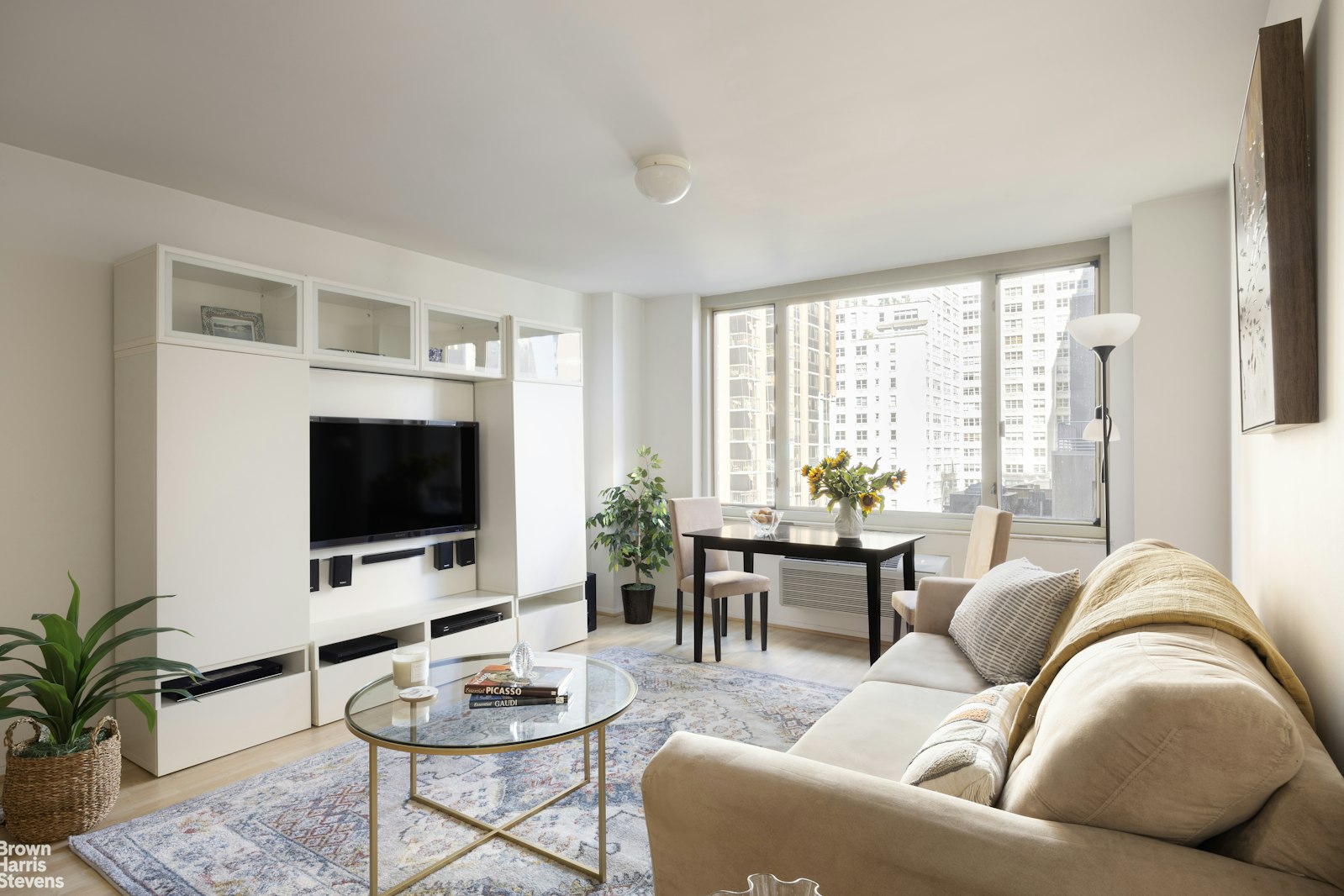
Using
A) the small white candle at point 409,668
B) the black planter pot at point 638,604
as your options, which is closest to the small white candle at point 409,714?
the small white candle at point 409,668

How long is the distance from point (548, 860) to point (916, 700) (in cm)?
125

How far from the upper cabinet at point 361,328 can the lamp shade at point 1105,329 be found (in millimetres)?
3438

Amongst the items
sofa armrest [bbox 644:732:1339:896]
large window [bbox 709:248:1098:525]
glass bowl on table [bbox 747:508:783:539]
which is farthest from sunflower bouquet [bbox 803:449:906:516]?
sofa armrest [bbox 644:732:1339:896]

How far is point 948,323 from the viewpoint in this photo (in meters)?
4.93

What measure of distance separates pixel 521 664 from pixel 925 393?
11.9ft

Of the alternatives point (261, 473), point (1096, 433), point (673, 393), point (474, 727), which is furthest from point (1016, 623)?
point (673, 393)

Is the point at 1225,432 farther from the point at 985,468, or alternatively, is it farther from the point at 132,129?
the point at 132,129

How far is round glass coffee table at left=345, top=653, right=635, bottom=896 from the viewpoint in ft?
6.57

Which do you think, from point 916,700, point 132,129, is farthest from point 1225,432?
point 132,129

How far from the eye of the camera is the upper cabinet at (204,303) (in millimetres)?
2934

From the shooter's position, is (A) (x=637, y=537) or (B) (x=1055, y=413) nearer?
(B) (x=1055, y=413)

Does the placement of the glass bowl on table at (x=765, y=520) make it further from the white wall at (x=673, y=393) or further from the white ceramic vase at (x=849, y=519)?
the white wall at (x=673, y=393)

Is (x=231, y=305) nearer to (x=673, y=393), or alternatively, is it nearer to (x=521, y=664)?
(x=521, y=664)

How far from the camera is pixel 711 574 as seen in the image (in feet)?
15.1
